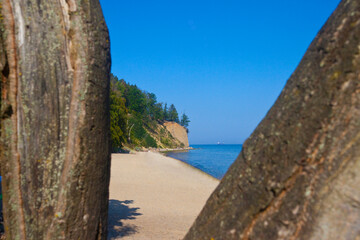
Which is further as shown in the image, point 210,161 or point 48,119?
point 210,161

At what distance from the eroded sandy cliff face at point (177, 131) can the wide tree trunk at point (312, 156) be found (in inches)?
4156

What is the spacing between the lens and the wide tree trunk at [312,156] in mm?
956

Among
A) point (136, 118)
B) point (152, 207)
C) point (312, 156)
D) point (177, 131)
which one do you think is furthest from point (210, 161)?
point (177, 131)

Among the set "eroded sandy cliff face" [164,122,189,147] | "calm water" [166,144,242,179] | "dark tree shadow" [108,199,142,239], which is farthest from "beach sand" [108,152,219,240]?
"eroded sandy cliff face" [164,122,189,147]

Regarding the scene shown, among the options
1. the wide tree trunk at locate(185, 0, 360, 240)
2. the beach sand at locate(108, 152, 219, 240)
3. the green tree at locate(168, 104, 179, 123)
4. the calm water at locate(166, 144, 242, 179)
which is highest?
the green tree at locate(168, 104, 179, 123)

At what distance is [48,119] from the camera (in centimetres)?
178

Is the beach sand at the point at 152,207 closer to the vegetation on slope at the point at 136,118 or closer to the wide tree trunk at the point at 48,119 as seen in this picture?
the wide tree trunk at the point at 48,119

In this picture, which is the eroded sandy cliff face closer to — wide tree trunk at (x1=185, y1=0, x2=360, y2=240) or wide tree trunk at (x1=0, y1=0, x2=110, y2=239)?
wide tree trunk at (x1=0, y1=0, x2=110, y2=239)

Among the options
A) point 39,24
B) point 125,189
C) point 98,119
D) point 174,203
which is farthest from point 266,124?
point 125,189

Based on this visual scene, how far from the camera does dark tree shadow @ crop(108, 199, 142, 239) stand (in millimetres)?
6363

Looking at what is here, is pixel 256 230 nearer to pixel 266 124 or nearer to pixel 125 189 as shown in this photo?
pixel 266 124

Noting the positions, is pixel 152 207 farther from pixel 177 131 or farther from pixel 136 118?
pixel 177 131

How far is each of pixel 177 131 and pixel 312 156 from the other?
112 m

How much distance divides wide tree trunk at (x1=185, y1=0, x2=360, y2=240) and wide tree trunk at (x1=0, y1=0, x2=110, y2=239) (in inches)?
40.7
